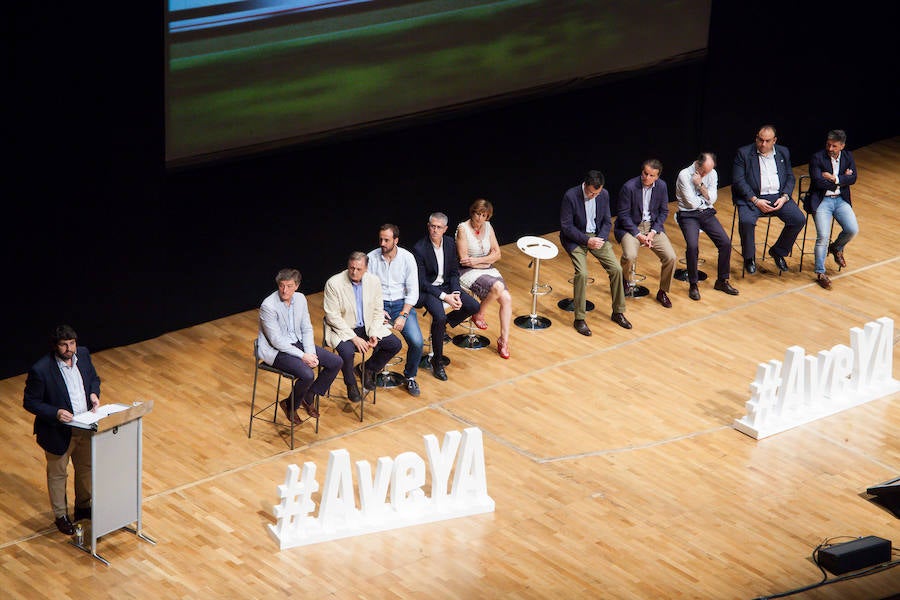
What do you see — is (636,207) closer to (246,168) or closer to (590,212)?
(590,212)

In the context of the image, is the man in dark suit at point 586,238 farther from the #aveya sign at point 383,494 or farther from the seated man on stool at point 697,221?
the #aveya sign at point 383,494

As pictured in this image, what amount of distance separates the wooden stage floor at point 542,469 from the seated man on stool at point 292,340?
350 mm

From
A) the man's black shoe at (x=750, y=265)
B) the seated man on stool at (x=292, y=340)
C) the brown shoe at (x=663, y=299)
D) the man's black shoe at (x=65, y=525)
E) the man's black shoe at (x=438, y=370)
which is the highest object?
the seated man on stool at (x=292, y=340)

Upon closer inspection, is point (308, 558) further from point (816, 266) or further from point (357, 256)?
A: point (816, 266)

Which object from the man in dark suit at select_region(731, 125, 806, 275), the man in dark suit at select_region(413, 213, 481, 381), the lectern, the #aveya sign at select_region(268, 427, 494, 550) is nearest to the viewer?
the lectern

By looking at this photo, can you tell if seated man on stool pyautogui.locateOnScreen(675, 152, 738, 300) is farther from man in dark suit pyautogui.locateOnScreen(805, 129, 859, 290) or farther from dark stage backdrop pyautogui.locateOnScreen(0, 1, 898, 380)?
dark stage backdrop pyautogui.locateOnScreen(0, 1, 898, 380)

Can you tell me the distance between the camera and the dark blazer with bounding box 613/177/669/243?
416 inches

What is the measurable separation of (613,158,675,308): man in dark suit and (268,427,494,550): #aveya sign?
309cm

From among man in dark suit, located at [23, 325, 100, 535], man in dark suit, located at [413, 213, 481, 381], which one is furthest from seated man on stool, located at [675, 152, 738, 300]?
man in dark suit, located at [23, 325, 100, 535]

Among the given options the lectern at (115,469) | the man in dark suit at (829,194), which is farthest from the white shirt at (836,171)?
the lectern at (115,469)

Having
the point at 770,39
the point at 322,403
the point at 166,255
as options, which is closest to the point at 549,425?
the point at 322,403

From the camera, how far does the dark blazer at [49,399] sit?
7.20 m

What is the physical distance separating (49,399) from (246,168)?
9.65 feet

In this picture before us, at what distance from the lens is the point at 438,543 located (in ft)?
25.1
